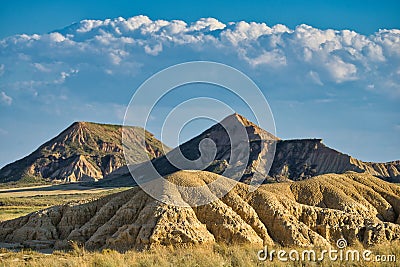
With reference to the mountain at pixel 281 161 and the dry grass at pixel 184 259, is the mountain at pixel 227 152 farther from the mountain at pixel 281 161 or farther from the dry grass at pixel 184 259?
the dry grass at pixel 184 259

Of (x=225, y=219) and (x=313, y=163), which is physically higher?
(x=313, y=163)

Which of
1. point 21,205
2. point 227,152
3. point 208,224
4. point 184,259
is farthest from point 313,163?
point 184,259

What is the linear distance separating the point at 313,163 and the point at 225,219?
122 meters

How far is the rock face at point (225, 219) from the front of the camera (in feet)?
75.7

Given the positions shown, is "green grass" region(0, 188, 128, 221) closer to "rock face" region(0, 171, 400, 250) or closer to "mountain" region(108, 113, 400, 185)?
"rock face" region(0, 171, 400, 250)

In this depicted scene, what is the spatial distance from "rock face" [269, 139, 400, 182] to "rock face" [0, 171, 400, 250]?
333ft

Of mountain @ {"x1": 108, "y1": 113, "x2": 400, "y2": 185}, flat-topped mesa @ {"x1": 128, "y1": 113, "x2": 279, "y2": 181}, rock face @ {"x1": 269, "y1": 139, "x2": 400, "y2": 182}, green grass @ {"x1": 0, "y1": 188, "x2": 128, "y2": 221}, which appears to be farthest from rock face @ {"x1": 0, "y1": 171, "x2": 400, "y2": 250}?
rock face @ {"x1": 269, "y1": 139, "x2": 400, "y2": 182}

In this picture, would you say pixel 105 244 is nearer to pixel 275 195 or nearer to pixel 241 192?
pixel 241 192

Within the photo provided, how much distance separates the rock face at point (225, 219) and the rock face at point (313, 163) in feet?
333

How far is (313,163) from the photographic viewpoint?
142625mm

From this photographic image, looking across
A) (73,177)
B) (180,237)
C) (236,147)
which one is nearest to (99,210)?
(180,237)

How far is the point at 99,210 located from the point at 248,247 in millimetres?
9389

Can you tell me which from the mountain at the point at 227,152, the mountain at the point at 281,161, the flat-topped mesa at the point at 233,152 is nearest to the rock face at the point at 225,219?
the mountain at the point at 227,152

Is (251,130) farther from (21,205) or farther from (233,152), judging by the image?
(21,205)
